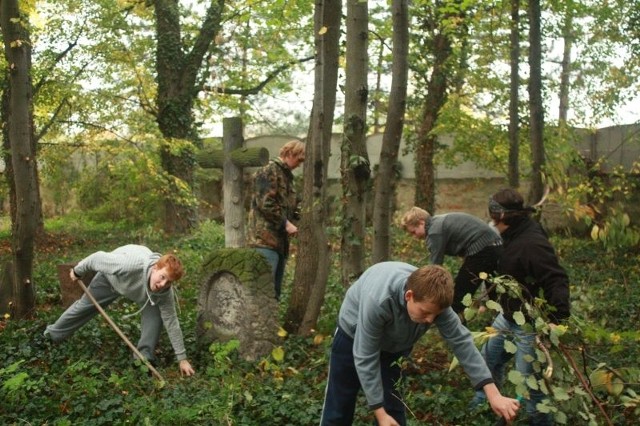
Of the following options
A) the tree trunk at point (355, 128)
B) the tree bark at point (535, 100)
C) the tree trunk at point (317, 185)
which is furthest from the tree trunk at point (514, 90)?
the tree trunk at point (355, 128)

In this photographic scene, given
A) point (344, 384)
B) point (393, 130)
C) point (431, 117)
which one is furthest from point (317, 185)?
point (431, 117)

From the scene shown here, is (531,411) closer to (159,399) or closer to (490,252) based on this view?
(490,252)

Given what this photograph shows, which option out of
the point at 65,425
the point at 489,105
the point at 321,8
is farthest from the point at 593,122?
the point at 65,425

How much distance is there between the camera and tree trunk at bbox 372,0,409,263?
7.03 metres

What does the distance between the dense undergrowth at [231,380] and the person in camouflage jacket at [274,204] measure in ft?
3.33

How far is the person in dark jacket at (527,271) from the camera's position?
4988mm

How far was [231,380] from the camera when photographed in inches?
235

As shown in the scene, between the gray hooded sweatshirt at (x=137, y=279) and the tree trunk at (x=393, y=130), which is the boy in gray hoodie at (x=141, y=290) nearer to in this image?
the gray hooded sweatshirt at (x=137, y=279)

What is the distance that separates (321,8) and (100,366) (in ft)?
14.3

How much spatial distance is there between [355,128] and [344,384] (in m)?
3.29

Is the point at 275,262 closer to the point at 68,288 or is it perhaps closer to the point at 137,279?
the point at 137,279

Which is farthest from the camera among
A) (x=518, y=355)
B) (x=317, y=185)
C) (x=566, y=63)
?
(x=566, y=63)

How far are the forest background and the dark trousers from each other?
93 cm

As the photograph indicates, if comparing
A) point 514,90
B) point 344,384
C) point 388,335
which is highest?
point 514,90
